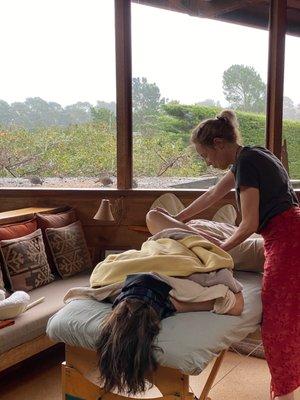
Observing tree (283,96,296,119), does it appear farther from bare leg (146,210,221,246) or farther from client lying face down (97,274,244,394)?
client lying face down (97,274,244,394)

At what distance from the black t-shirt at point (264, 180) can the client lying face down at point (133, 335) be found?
0.60 metres

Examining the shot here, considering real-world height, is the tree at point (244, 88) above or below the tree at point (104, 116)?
above

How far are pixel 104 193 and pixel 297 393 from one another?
6.40 feet

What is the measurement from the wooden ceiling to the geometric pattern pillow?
2071 mm

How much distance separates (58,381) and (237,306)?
1370 mm

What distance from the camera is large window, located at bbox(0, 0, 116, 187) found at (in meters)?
3.45

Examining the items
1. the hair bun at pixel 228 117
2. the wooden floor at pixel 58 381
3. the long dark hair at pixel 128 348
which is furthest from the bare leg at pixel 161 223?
the wooden floor at pixel 58 381

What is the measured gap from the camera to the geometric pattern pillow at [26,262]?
271 centimetres

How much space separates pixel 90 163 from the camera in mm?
3580

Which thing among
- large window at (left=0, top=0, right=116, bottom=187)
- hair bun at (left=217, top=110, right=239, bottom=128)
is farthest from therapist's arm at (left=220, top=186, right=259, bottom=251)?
large window at (left=0, top=0, right=116, bottom=187)

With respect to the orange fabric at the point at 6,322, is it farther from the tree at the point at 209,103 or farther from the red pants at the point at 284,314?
the tree at the point at 209,103

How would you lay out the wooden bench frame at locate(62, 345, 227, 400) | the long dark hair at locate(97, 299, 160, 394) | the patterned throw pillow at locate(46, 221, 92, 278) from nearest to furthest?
the long dark hair at locate(97, 299, 160, 394)
the wooden bench frame at locate(62, 345, 227, 400)
the patterned throw pillow at locate(46, 221, 92, 278)

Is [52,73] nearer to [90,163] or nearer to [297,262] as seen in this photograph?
[90,163]

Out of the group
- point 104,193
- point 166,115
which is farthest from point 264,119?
point 104,193
